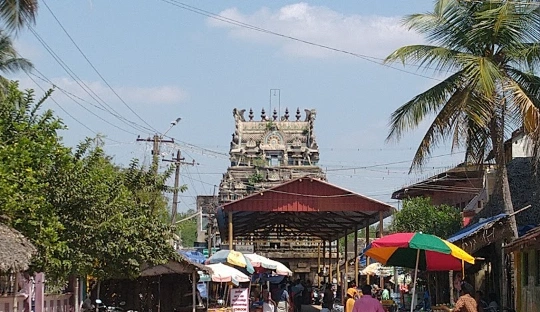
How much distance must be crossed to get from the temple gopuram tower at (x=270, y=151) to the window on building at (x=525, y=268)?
60149 mm

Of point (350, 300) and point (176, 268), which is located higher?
point (176, 268)

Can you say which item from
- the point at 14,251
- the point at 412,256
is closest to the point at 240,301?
the point at 412,256

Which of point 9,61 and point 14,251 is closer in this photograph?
point 14,251

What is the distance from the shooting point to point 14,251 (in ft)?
Answer: 52.1

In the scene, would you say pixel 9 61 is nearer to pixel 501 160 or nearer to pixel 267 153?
pixel 501 160

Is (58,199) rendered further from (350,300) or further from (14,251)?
(350,300)

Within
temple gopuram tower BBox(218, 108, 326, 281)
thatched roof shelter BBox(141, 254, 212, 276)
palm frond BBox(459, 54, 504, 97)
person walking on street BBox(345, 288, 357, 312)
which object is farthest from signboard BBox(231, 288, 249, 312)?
temple gopuram tower BBox(218, 108, 326, 281)

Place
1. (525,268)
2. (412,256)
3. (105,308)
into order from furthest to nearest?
(105,308)
(412,256)
(525,268)

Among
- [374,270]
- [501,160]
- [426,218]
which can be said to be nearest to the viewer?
[501,160]

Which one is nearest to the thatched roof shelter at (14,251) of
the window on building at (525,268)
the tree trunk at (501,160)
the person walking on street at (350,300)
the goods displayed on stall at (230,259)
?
the person walking on street at (350,300)

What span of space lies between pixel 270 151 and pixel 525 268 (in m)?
68.0

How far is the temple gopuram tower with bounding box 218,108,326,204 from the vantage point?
8388 cm

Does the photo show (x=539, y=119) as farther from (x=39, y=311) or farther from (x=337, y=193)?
(x=337, y=193)

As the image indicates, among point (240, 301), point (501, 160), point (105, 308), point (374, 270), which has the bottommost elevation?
point (105, 308)
